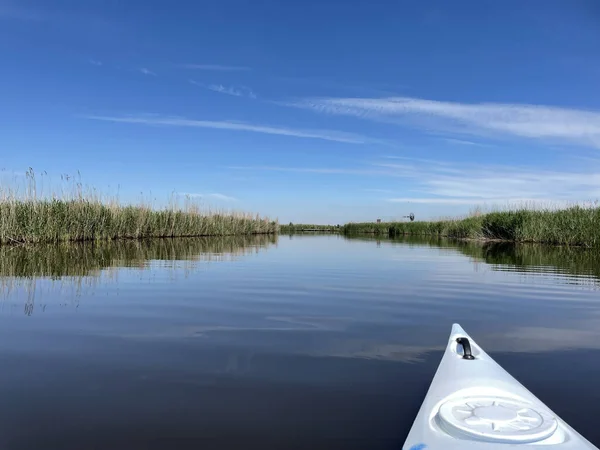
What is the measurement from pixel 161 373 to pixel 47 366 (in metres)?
0.80

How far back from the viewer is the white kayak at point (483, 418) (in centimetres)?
161

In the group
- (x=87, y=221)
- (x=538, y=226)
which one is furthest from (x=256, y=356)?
(x=538, y=226)

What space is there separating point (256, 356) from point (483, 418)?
1790 mm

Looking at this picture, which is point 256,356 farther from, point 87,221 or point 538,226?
point 538,226

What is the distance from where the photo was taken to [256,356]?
10.5ft

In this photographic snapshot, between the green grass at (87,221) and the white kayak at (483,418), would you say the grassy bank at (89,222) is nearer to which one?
the green grass at (87,221)

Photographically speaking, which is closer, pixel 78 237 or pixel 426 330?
pixel 426 330

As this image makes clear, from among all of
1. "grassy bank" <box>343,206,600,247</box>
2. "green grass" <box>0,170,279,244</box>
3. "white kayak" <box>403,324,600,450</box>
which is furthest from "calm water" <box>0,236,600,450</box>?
"grassy bank" <box>343,206,600,247</box>

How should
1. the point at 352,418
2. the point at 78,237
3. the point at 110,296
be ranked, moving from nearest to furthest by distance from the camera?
the point at 352,418 → the point at 110,296 → the point at 78,237

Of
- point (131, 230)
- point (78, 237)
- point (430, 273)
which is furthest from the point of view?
point (131, 230)

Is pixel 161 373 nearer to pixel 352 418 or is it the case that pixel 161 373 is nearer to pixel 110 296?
pixel 352 418

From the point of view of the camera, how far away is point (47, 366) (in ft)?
9.57

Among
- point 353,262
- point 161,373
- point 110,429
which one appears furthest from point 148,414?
point 353,262

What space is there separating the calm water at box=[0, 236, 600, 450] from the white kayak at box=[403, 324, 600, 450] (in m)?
0.27
